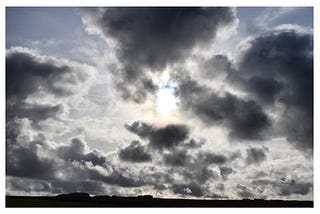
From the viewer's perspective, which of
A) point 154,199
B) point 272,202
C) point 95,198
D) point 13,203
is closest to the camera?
point 13,203

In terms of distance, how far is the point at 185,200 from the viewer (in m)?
110

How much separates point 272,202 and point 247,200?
13479mm
